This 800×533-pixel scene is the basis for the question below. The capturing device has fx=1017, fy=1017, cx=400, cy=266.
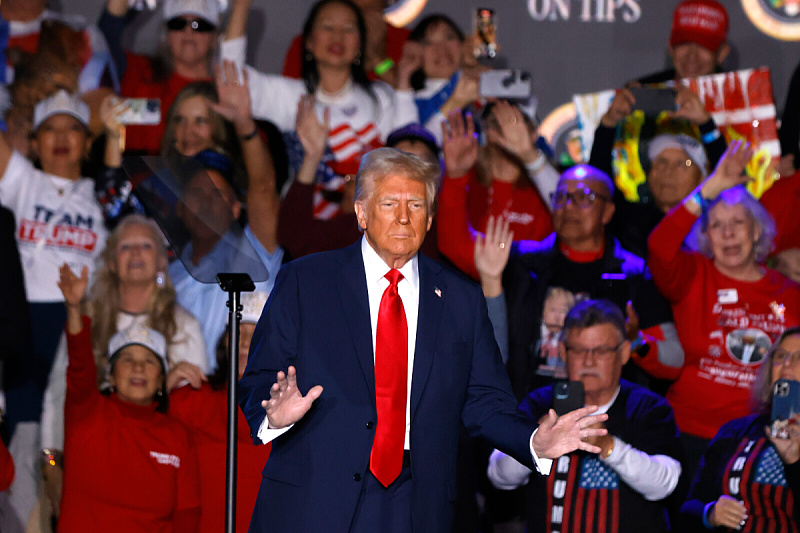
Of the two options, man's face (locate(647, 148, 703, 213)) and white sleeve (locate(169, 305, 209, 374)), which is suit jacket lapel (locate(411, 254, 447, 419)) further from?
man's face (locate(647, 148, 703, 213))

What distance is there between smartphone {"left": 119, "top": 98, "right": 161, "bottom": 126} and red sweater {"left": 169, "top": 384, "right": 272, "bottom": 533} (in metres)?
1.36

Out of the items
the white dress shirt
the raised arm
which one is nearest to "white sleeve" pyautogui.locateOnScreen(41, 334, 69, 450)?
the raised arm

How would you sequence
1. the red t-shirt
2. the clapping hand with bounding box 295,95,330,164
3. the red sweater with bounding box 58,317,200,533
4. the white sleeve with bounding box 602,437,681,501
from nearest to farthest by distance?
the white sleeve with bounding box 602,437,681,501
the red sweater with bounding box 58,317,200,533
the clapping hand with bounding box 295,95,330,164
the red t-shirt

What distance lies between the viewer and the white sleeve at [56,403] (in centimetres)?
426

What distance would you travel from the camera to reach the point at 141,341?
13.3ft

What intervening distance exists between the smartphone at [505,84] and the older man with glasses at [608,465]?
1.39 metres

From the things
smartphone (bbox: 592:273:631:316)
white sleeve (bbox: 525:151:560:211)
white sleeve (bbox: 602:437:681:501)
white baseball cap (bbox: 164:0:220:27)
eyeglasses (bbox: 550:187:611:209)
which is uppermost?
white baseball cap (bbox: 164:0:220:27)

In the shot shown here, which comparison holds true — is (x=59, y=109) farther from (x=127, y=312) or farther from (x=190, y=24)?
(x=127, y=312)

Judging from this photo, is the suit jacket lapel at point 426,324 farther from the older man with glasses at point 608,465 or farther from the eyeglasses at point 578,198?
the eyeglasses at point 578,198

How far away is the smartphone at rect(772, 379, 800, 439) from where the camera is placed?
3.41 meters

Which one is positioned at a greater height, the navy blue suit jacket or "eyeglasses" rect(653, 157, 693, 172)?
"eyeglasses" rect(653, 157, 693, 172)

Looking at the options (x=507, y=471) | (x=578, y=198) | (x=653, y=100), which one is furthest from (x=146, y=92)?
(x=507, y=471)

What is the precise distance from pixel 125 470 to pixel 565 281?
6.19 ft

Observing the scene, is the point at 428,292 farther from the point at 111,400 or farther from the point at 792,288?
the point at 792,288
